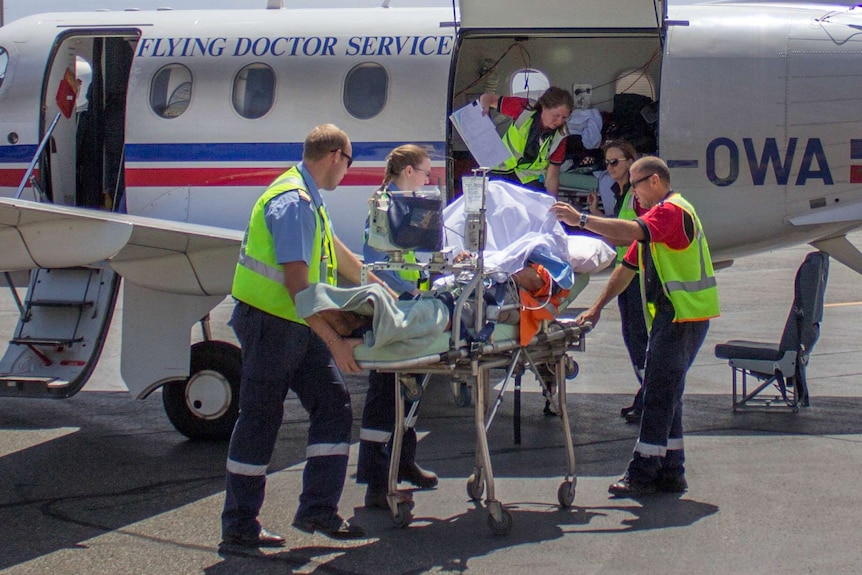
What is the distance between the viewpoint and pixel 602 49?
9.37 m

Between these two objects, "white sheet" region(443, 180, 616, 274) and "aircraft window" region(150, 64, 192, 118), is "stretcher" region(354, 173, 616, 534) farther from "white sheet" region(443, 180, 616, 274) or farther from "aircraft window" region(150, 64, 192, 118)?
"aircraft window" region(150, 64, 192, 118)

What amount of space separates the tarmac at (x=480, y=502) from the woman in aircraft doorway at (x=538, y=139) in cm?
174

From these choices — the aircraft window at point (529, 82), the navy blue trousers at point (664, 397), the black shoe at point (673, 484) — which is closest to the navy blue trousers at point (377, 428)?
the navy blue trousers at point (664, 397)

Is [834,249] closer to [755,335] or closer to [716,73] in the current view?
[716,73]

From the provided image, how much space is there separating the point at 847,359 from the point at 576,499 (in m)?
5.24

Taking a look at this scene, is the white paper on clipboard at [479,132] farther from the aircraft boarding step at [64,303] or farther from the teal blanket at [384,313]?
the teal blanket at [384,313]

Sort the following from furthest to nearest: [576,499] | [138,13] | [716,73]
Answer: [138,13] < [716,73] < [576,499]

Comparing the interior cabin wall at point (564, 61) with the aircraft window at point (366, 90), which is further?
the interior cabin wall at point (564, 61)

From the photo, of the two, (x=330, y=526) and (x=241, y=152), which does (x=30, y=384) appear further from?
(x=330, y=526)

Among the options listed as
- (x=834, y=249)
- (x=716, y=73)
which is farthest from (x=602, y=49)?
(x=834, y=249)

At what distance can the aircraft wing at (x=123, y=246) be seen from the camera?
586 cm

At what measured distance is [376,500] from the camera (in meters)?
5.79

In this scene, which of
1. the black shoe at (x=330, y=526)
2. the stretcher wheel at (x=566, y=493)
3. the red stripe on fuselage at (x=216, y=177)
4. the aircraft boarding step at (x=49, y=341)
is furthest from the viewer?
the red stripe on fuselage at (x=216, y=177)

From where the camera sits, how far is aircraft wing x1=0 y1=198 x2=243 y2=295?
586 centimetres
